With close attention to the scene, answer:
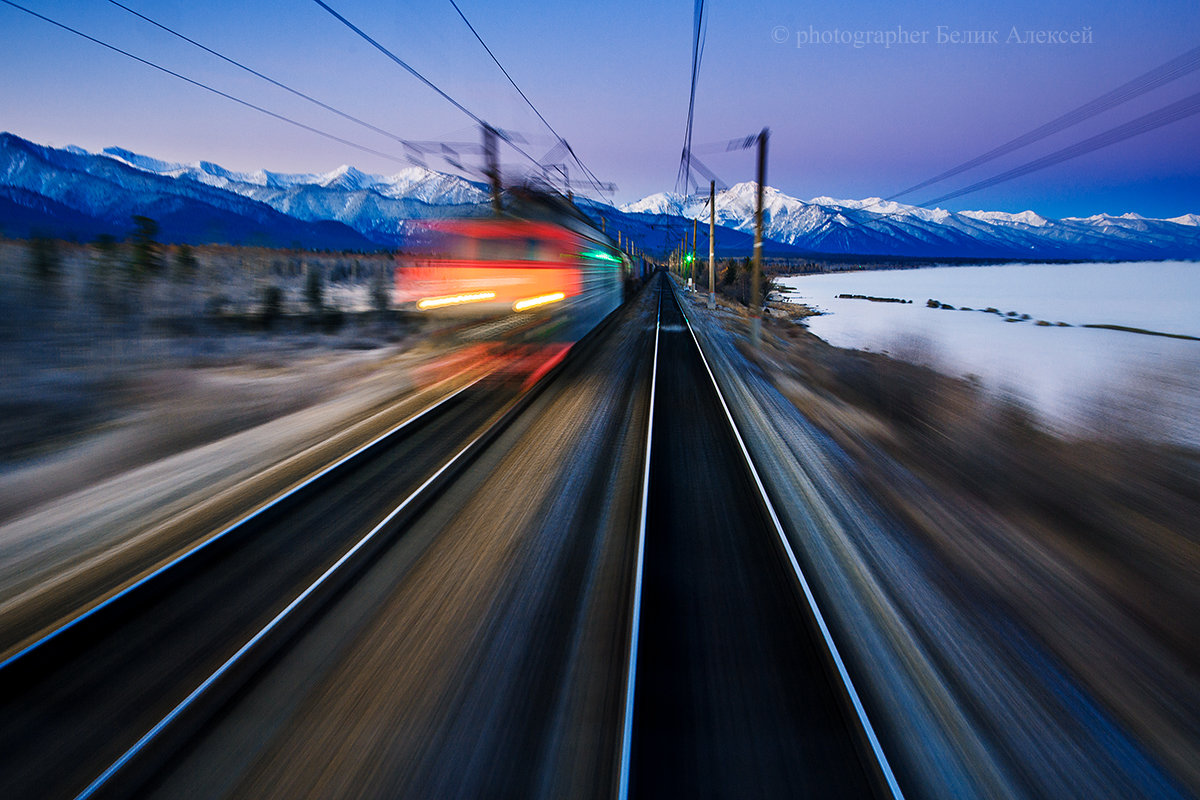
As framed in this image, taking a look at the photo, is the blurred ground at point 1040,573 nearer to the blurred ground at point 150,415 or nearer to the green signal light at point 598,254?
the blurred ground at point 150,415

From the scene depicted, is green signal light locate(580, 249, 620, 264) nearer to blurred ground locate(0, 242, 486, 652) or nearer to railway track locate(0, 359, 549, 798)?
blurred ground locate(0, 242, 486, 652)

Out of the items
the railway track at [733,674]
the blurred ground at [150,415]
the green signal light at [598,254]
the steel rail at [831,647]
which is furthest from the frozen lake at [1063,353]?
the blurred ground at [150,415]

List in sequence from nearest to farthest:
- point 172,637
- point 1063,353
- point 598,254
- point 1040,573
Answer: point 172,637 → point 1040,573 → point 1063,353 → point 598,254

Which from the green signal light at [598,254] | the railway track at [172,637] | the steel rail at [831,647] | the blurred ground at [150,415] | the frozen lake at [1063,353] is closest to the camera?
the steel rail at [831,647]

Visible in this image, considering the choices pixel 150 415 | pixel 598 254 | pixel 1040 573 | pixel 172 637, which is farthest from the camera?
pixel 598 254

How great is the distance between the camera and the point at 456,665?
3.04m

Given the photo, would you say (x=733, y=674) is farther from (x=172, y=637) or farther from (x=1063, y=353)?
(x=1063, y=353)

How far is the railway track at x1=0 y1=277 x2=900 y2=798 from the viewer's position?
2375 millimetres

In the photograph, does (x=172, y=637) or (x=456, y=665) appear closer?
(x=456, y=665)

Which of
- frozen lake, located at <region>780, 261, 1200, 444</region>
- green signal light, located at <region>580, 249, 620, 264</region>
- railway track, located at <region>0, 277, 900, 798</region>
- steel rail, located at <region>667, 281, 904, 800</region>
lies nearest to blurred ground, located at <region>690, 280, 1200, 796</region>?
steel rail, located at <region>667, 281, 904, 800</region>

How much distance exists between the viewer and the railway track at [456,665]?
238cm

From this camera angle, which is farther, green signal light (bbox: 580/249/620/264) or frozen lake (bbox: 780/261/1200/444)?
green signal light (bbox: 580/249/620/264)

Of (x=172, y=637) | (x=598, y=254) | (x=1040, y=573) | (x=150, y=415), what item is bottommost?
(x=1040, y=573)

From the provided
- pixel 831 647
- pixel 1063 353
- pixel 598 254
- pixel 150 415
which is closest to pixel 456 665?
pixel 831 647
